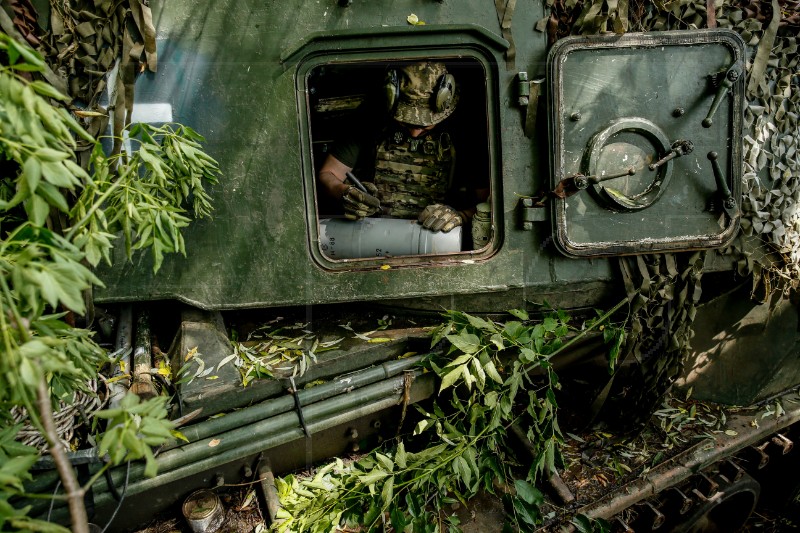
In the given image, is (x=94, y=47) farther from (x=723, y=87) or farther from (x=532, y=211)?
(x=723, y=87)

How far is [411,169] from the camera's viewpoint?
3.81 metres

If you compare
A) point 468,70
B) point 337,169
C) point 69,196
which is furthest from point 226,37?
point 468,70

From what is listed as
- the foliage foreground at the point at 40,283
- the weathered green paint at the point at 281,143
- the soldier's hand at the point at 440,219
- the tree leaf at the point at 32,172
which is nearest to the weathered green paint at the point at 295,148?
the weathered green paint at the point at 281,143

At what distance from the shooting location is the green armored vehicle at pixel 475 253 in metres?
2.67

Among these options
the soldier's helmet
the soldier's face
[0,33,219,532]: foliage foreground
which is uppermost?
the soldier's helmet

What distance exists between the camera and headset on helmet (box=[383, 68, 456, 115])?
3.24 m

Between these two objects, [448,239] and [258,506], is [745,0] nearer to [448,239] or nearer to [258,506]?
[448,239]

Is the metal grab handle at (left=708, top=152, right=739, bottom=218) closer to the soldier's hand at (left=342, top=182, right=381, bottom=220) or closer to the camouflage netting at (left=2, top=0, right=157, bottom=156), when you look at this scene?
the soldier's hand at (left=342, top=182, right=381, bottom=220)

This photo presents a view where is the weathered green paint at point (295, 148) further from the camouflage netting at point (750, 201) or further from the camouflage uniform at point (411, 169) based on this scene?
the camouflage uniform at point (411, 169)

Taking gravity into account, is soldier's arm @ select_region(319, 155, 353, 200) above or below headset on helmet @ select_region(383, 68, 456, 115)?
below

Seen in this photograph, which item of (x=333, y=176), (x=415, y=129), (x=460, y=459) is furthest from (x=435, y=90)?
(x=460, y=459)

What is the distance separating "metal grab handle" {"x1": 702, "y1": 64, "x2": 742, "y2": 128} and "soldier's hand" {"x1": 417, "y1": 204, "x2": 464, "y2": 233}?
132 centimetres

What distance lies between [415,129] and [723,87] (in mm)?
1654

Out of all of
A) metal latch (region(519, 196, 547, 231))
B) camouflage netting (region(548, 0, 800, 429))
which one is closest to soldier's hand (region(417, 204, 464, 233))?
metal latch (region(519, 196, 547, 231))
